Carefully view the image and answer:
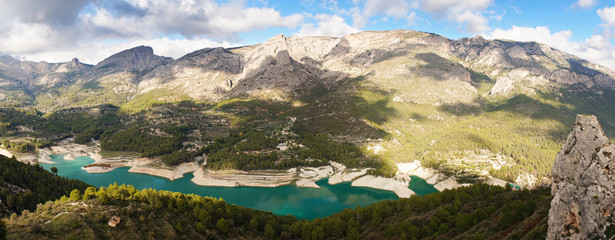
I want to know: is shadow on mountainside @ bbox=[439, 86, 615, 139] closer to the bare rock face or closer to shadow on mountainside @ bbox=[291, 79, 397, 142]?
shadow on mountainside @ bbox=[291, 79, 397, 142]

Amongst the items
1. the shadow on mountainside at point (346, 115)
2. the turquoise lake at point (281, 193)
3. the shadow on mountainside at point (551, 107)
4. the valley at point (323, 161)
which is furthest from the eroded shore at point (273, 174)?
the shadow on mountainside at point (551, 107)

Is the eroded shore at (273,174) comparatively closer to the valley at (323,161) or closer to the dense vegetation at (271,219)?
the valley at (323,161)

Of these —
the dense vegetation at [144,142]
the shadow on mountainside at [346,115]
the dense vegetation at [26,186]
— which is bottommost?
the dense vegetation at [26,186]

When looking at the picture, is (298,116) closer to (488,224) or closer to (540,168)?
(540,168)

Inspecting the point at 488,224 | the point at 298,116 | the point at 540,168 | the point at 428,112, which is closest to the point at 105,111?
the point at 298,116

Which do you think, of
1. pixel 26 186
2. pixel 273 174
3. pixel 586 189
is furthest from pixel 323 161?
pixel 586 189

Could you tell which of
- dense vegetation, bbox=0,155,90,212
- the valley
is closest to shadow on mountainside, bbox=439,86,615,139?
the valley
